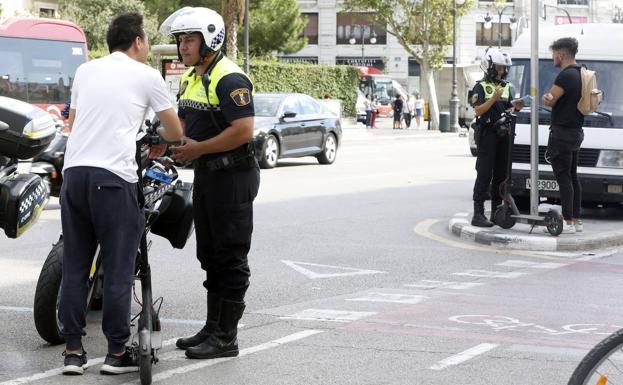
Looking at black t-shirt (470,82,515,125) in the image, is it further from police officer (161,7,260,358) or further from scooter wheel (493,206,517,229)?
police officer (161,7,260,358)

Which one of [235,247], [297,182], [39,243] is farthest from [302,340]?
[297,182]

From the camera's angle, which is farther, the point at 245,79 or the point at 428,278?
the point at 428,278

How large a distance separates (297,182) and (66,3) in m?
32.4

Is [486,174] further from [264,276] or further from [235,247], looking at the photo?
[235,247]

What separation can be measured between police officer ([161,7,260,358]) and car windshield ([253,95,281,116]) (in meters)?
16.6

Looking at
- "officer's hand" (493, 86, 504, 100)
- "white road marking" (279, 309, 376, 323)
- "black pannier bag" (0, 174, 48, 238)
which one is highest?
"officer's hand" (493, 86, 504, 100)

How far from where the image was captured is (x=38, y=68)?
1091 inches

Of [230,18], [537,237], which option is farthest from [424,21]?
[537,237]

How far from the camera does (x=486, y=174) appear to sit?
12.3 m

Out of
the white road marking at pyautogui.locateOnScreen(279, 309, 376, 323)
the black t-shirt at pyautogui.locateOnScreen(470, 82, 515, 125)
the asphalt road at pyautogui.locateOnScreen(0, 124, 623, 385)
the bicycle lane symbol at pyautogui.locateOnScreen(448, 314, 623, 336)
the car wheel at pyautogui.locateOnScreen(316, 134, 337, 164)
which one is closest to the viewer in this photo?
the asphalt road at pyautogui.locateOnScreen(0, 124, 623, 385)

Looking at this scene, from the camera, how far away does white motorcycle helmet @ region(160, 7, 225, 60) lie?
20.9ft

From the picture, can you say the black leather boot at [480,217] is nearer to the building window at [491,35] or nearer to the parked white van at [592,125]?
the parked white van at [592,125]

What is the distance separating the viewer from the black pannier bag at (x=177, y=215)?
274 inches

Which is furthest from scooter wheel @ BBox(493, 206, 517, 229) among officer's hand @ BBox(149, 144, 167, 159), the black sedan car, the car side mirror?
the car side mirror
